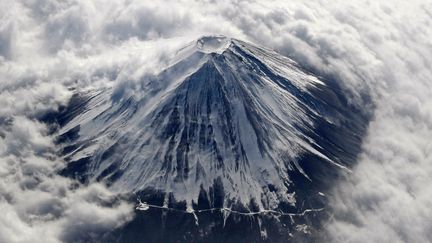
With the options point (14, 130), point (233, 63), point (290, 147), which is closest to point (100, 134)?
point (14, 130)

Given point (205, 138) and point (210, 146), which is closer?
point (210, 146)

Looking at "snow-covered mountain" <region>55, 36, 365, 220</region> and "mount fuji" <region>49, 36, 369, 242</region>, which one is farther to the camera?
"snow-covered mountain" <region>55, 36, 365, 220</region>

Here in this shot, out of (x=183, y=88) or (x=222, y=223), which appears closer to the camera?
(x=222, y=223)

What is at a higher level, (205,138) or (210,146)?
(205,138)

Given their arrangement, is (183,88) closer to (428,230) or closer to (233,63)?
(233,63)
